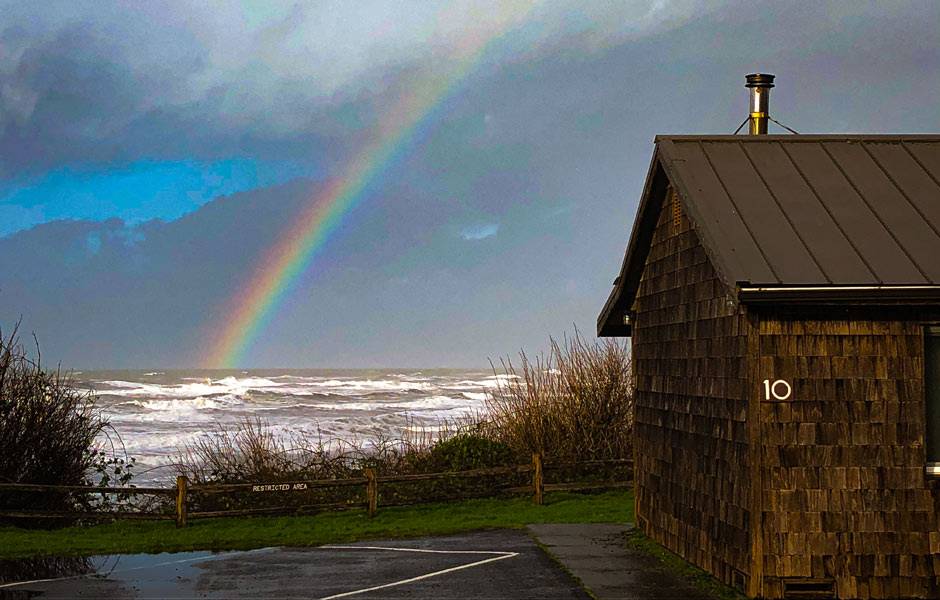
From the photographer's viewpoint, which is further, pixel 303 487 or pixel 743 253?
pixel 303 487

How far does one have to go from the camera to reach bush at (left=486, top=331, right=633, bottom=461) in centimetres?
2345

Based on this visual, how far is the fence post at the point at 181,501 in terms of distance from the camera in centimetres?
1875

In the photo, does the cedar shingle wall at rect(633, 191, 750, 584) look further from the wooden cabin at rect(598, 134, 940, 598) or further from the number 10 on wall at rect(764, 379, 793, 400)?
the number 10 on wall at rect(764, 379, 793, 400)

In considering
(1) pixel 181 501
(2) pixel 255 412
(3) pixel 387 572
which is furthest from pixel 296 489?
(2) pixel 255 412

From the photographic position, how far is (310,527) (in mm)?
18719

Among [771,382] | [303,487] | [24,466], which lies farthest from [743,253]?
[24,466]

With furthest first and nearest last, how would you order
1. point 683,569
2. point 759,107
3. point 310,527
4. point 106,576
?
point 310,527, point 759,107, point 106,576, point 683,569

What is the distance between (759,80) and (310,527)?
34.0 ft

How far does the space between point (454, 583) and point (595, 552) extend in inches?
104

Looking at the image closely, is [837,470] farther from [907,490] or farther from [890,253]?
[890,253]

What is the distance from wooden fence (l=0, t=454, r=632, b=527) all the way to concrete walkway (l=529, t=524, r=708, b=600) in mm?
3588

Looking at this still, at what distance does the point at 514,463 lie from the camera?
73.3 feet

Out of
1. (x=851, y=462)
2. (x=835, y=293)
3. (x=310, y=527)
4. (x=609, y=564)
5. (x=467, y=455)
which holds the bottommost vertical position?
(x=310, y=527)

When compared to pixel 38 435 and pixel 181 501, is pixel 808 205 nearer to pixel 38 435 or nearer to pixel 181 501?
pixel 181 501
